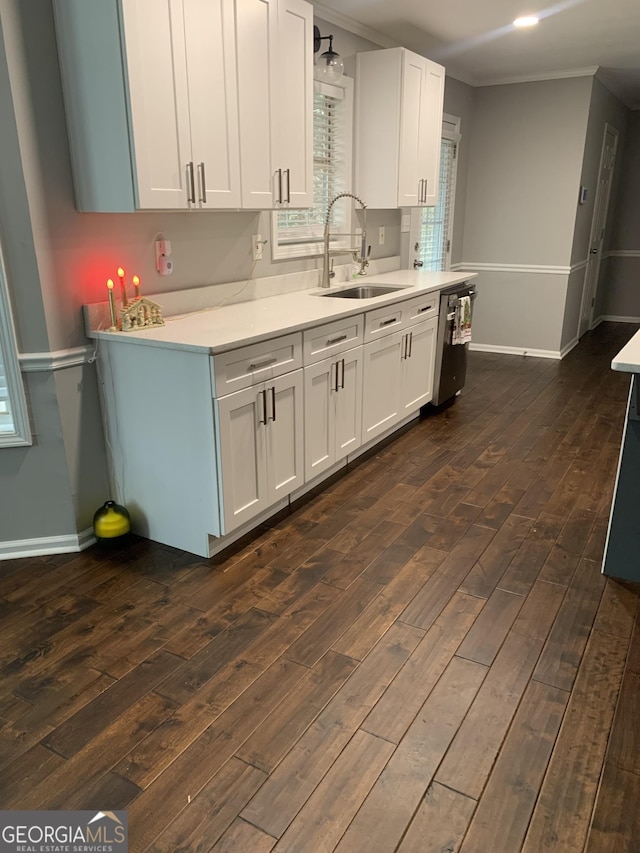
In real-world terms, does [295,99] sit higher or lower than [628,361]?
higher

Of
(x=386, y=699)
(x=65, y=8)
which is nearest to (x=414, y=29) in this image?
(x=65, y=8)

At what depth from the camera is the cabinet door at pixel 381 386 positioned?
11.8 feet

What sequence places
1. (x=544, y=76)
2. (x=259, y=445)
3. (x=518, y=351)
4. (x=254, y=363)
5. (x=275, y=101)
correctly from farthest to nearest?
(x=518, y=351) → (x=544, y=76) → (x=275, y=101) → (x=259, y=445) → (x=254, y=363)

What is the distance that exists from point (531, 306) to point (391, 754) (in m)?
5.30

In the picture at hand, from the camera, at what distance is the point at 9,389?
2.51 metres

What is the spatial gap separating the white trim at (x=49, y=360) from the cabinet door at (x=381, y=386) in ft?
5.05

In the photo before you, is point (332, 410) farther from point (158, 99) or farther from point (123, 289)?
point (158, 99)

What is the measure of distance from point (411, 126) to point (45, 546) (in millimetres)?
3449

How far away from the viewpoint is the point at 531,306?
20.4 ft

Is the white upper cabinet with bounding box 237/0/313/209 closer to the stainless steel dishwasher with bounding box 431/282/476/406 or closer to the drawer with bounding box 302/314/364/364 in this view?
the drawer with bounding box 302/314/364/364

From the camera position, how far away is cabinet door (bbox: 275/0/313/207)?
2973 millimetres

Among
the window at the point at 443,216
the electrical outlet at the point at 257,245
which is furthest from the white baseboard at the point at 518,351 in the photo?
the electrical outlet at the point at 257,245

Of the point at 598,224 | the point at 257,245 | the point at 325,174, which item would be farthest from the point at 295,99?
the point at 598,224

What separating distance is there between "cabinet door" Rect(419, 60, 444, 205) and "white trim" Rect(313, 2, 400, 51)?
0.37 m
